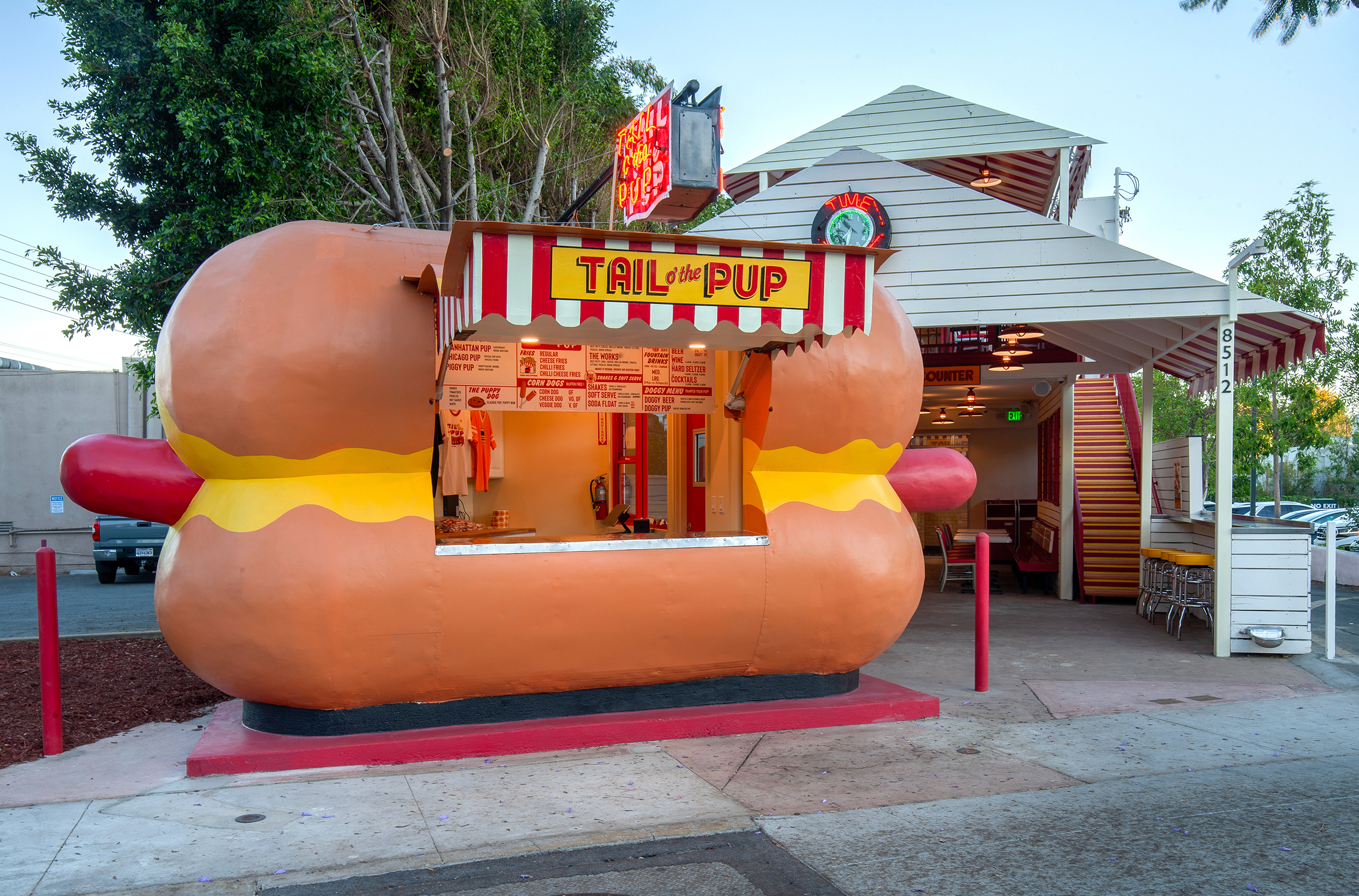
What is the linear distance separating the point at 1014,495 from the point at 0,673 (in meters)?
16.4

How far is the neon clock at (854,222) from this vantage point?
863 centimetres

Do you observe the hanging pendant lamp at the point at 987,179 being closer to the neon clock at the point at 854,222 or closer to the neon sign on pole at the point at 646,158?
the neon sign on pole at the point at 646,158

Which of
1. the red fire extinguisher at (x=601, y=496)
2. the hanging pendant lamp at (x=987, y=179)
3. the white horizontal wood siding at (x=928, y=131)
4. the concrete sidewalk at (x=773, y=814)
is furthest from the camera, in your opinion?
the hanging pendant lamp at (x=987, y=179)

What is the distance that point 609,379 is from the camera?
7574 millimetres

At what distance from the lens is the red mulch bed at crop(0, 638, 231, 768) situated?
20.8 ft

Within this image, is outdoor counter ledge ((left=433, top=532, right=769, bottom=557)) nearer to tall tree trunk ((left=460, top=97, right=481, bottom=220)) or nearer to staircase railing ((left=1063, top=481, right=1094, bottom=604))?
staircase railing ((left=1063, top=481, right=1094, bottom=604))

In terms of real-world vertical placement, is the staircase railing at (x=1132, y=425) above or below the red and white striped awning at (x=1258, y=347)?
below

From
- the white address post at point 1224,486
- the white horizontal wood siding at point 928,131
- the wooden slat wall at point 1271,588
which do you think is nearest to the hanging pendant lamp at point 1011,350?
the white horizontal wood siding at point 928,131

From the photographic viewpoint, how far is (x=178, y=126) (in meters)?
10.7

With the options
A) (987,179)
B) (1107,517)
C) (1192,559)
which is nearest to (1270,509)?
(1107,517)

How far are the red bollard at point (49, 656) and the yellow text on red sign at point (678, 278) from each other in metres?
3.65

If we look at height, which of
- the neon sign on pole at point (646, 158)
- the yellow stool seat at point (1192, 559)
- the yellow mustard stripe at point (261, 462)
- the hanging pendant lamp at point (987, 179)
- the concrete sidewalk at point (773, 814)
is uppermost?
the hanging pendant lamp at point (987, 179)

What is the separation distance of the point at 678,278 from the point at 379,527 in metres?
2.27

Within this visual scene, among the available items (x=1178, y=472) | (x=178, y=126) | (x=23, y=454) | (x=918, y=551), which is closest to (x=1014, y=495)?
(x=1178, y=472)
